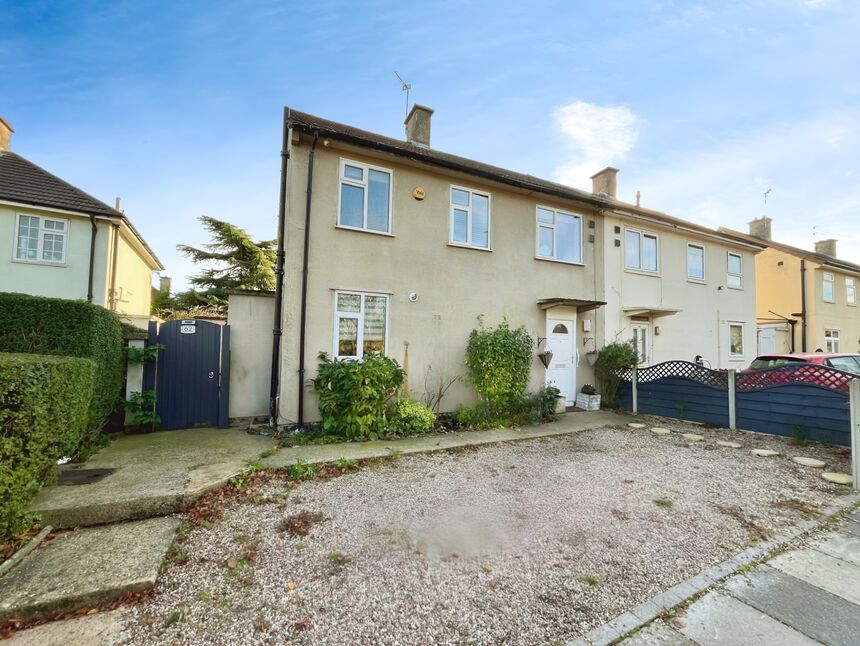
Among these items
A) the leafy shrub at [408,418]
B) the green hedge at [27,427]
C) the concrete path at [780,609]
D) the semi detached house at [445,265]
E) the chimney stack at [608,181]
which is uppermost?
the chimney stack at [608,181]

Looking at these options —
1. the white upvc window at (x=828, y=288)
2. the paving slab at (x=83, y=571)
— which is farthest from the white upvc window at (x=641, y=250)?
the white upvc window at (x=828, y=288)

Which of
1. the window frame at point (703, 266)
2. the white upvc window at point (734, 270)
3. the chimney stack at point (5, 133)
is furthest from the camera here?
the white upvc window at point (734, 270)

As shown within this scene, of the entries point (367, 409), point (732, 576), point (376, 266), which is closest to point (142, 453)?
point (367, 409)

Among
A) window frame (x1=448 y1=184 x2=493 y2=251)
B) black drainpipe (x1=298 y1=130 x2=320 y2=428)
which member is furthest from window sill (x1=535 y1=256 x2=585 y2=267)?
black drainpipe (x1=298 y1=130 x2=320 y2=428)

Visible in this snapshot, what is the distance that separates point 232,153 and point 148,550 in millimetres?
8516

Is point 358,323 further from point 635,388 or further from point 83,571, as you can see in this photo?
point 635,388

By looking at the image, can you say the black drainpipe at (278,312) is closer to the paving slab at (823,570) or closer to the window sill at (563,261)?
the window sill at (563,261)

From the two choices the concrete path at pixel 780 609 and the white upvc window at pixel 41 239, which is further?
the white upvc window at pixel 41 239

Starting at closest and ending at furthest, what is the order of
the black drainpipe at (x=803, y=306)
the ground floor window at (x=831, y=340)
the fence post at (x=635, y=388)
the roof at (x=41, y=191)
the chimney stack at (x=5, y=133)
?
the fence post at (x=635, y=388), the roof at (x=41, y=191), the chimney stack at (x=5, y=133), the black drainpipe at (x=803, y=306), the ground floor window at (x=831, y=340)

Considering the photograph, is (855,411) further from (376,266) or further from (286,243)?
(286,243)

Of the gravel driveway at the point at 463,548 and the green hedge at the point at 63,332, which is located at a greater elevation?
the green hedge at the point at 63,332

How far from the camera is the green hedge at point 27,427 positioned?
8.64 feet

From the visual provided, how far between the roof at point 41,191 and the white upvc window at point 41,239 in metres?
0.49

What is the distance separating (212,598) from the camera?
2395mm
